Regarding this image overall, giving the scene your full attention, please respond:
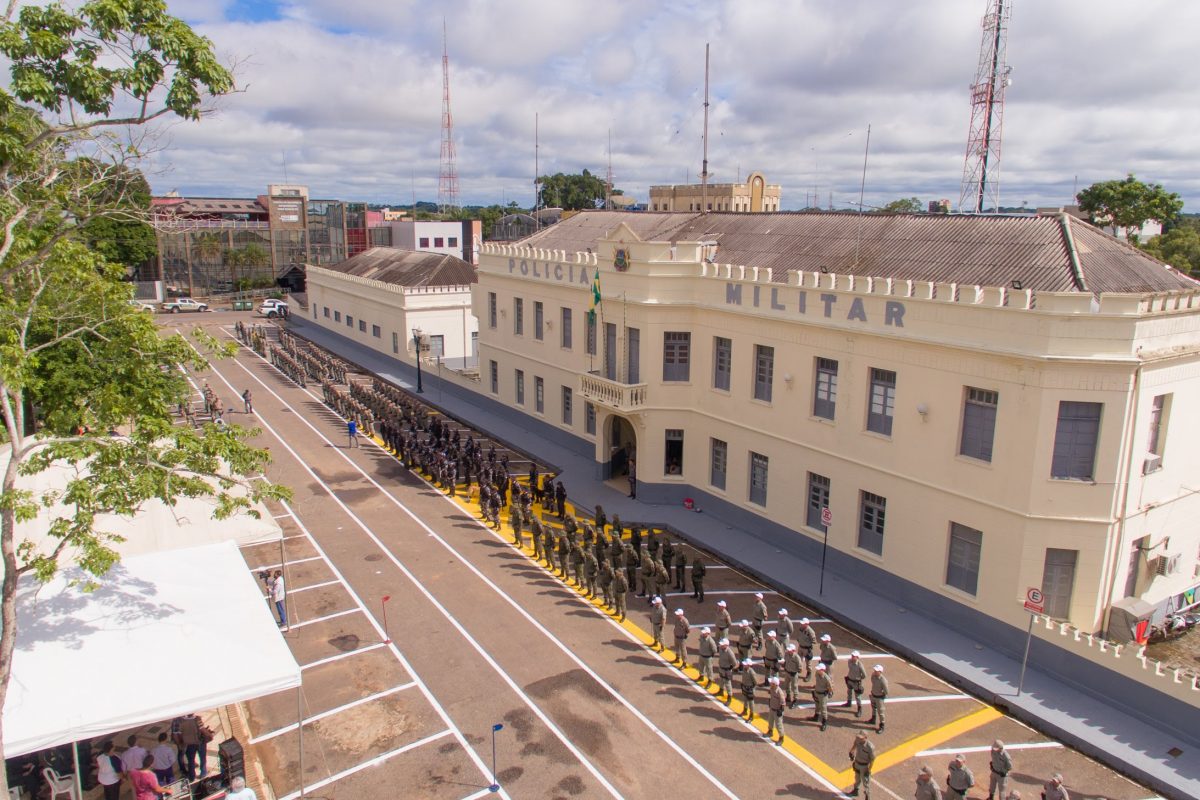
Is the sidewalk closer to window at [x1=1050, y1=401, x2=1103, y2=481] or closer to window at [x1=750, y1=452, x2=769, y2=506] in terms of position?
window at [x1=750, y1=452, x2=769, y2=506]

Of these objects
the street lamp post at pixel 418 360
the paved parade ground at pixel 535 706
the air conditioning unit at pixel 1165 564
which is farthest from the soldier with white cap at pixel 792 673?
the street lamp post at pixel 418 360

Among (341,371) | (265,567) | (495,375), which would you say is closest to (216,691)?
(265,567)

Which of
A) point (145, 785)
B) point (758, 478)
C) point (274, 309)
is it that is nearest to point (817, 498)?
point (758, 478)

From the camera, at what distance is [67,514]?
17.3 metres

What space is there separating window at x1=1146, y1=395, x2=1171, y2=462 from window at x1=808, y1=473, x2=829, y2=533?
7719mm

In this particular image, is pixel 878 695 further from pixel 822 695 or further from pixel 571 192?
pixel 571 192

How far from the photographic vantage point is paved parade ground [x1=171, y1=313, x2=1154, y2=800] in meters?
14.7

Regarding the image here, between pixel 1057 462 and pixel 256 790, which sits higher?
pixel 1057 462

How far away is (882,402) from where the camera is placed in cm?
2169

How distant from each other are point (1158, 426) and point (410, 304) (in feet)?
123

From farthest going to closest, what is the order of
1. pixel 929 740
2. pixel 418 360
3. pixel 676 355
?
pixel 418 360 → pixel 676 355 → pixel 929 740

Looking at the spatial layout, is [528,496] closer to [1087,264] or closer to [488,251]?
[488,251]

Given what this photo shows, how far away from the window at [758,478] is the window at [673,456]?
324 cm

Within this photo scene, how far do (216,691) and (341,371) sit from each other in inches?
1428
